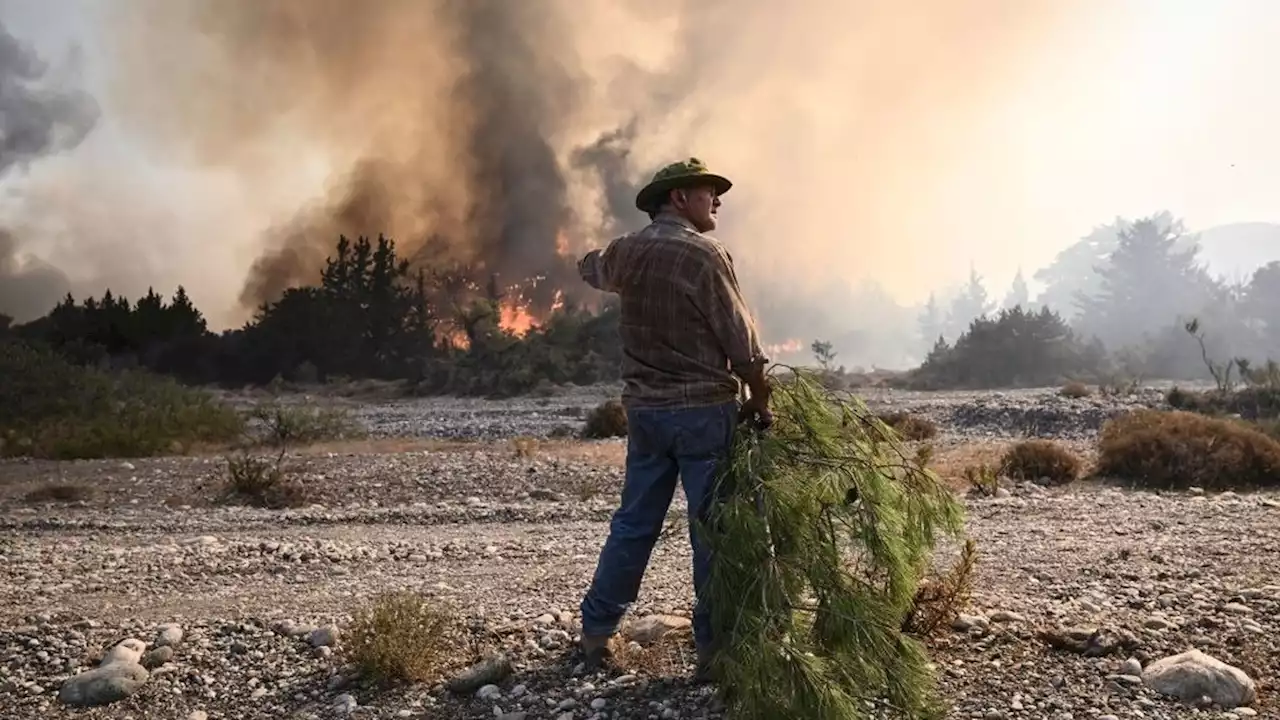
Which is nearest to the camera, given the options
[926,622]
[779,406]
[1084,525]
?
[779,406]

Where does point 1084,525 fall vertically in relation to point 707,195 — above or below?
below

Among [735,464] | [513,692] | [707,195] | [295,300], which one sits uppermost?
[295,300]

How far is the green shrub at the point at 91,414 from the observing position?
49.6 ft

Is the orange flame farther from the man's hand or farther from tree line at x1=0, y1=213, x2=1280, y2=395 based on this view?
the man's hand

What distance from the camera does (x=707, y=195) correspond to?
3705 mm

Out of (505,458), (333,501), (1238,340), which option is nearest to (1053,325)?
(1238,340)

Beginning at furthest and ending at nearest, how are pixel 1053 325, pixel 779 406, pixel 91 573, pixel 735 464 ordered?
pixel 1053 325, pixel 91 573, pixel 779 406, pixel 735 464

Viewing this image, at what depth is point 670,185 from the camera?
3.64m

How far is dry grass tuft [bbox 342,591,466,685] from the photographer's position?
12.5ft

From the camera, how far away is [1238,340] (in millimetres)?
44594

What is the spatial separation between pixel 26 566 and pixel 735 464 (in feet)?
18.8

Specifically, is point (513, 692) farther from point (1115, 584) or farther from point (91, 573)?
point (91, 573)

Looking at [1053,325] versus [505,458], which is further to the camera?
[1053,325]

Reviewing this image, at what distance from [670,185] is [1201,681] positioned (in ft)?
8.73
